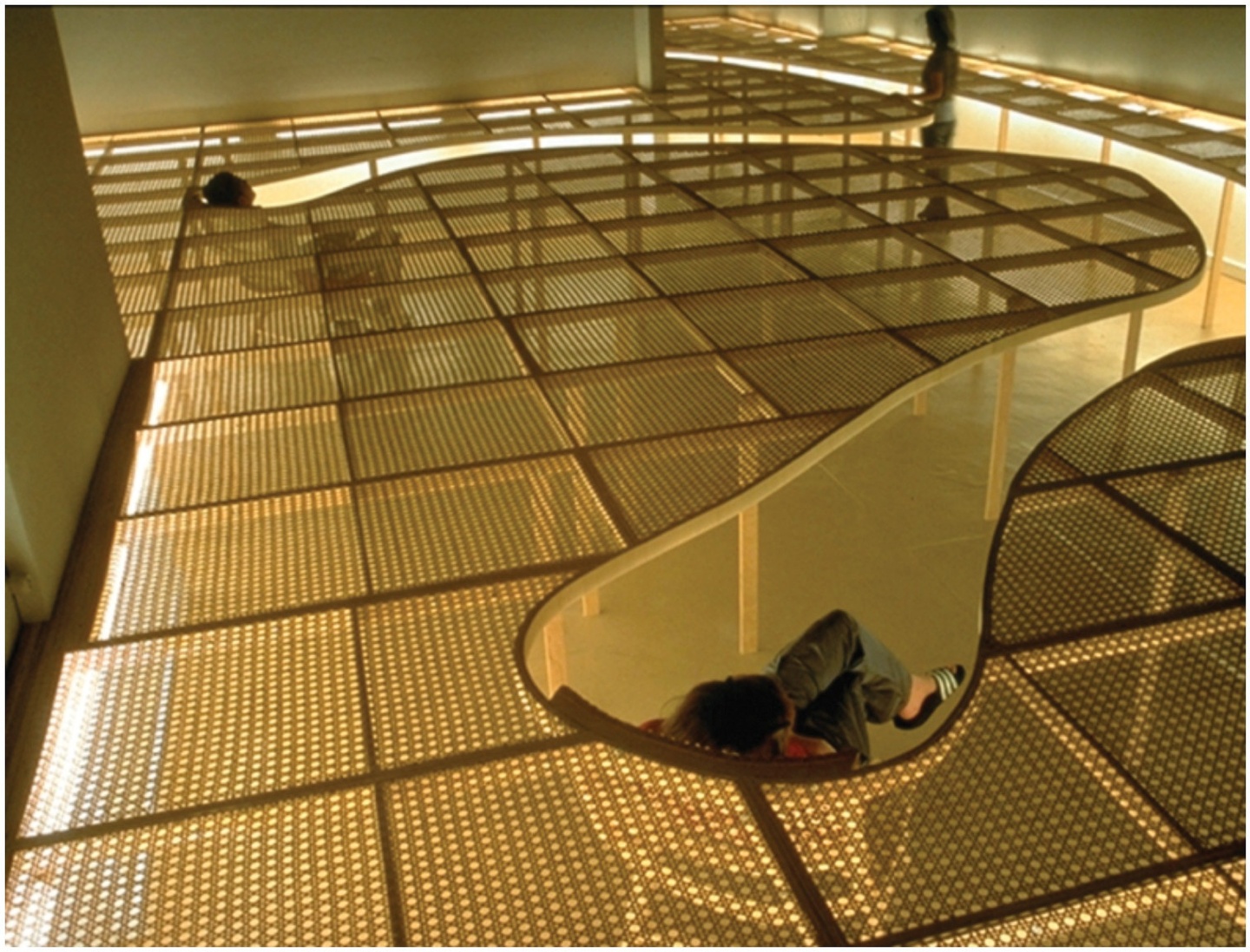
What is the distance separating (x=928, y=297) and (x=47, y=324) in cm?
302

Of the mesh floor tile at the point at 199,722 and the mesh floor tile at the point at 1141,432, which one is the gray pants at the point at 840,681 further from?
the mesh floor tile at the point at 199,722

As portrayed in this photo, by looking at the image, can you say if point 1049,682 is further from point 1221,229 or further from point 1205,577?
point 1221,229

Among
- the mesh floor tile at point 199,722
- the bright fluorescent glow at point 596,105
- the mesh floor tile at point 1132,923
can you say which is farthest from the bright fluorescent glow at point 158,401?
the bright fluorescent glow at point 596,105

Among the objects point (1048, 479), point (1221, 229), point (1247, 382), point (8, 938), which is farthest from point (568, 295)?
point (1221, 229)

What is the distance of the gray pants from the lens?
9.52ft

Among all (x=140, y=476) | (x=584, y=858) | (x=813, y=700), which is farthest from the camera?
(x=140, y=476)

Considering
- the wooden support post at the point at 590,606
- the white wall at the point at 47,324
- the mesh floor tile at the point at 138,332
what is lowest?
the wooden support post at the point at 590,606

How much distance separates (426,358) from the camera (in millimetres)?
4109

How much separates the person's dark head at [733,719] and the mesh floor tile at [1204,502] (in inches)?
51.2

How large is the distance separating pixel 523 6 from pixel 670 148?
12.8 feet

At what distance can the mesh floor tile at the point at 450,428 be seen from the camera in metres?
3.38

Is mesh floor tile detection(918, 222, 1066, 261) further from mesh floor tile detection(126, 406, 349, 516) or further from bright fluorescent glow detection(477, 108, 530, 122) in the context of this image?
bright fluorescent glow detection(477, 108, 530, 122)

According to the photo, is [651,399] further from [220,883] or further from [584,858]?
[220,883]

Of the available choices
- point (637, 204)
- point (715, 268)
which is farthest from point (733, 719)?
point (637, 204)
